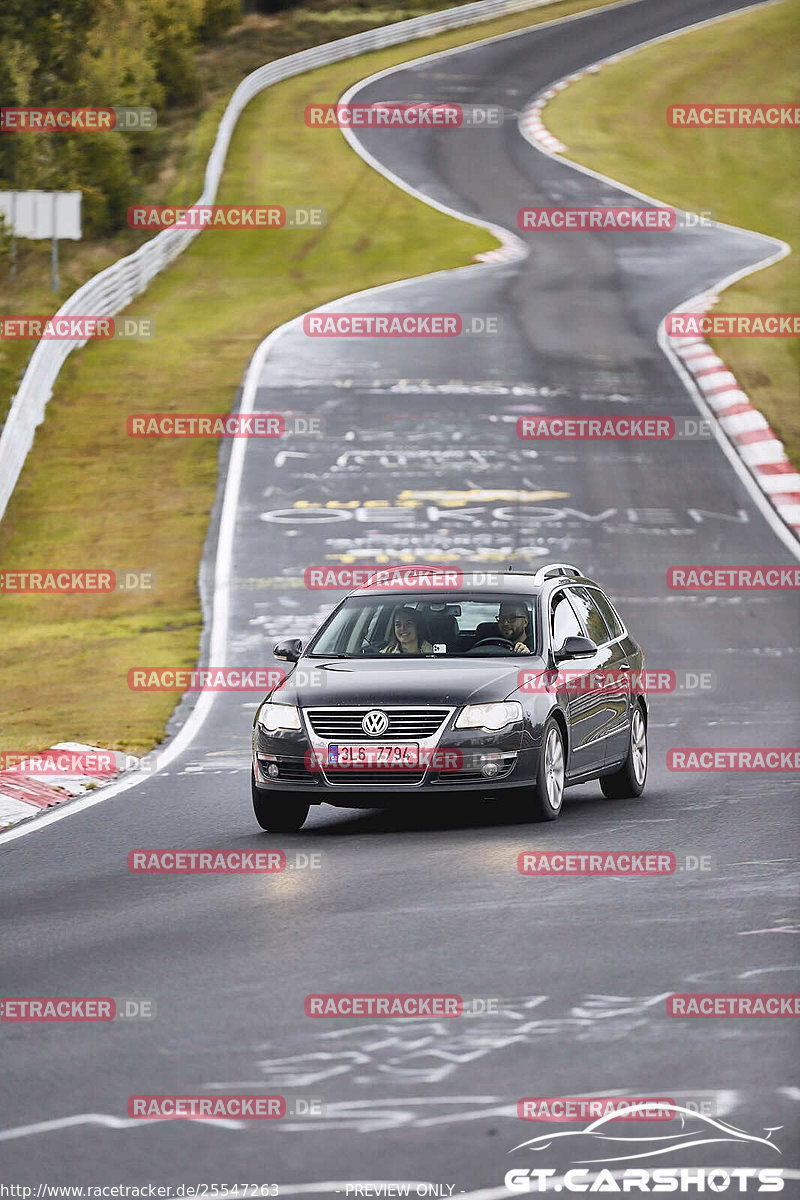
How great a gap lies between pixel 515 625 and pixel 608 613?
5.25ft

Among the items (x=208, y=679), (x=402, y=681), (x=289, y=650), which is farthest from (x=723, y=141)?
(x=402, y=681)

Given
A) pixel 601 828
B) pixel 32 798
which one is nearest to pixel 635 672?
pixel 601 828

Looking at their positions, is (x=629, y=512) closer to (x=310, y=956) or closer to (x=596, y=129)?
(x=310, y=956)

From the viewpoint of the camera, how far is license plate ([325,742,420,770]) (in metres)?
11.3

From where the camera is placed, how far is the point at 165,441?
31391 millimetres

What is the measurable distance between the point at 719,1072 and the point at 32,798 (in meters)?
7.95

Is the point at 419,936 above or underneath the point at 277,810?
above

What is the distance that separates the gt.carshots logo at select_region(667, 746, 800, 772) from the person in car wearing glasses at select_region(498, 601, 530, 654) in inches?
92.3

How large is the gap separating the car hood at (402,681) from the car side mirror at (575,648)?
0.20m

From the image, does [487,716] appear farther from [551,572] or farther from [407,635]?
[551,572]

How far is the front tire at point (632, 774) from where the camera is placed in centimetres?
1322

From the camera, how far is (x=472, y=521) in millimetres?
26594

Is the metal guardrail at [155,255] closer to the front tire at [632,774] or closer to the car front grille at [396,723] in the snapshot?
the front tire at [632,774]

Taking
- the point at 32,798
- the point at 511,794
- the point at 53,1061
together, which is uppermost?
the point at 53,1061
